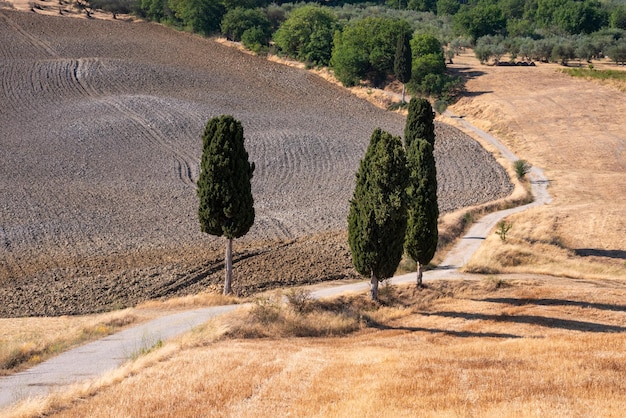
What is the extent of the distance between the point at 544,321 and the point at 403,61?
6412 cm

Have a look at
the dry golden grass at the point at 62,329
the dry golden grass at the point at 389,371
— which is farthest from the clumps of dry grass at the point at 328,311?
the dry golden grass at the point at 62,329

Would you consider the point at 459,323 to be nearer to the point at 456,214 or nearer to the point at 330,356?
the point at 330,356

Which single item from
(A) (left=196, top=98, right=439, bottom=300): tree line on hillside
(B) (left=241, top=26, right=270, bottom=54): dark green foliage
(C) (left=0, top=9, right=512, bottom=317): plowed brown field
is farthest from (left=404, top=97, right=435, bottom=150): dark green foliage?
(B) (left=241, top=26, right=270, bottom=54): dark green foliage

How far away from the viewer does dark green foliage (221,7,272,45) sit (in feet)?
383

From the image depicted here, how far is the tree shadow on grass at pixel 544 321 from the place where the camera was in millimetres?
32844

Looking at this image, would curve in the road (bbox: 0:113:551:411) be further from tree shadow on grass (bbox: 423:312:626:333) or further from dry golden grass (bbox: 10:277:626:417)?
tree shadow on grass (bbox: 423:312:626:333)

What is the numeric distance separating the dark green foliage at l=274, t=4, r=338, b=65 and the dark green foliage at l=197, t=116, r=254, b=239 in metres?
73.7

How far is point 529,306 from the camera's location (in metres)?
36.0

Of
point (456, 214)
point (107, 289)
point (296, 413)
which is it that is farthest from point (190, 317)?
point (456, 214)

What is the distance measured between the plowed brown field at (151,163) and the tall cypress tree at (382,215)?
22.4 feet

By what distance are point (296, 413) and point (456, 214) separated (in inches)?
1365

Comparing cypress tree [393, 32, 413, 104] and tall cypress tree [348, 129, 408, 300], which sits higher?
cypress tree [393, 32, 413, 104]

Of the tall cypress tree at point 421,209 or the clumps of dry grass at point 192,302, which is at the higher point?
the tall cypress tree at point 421,209

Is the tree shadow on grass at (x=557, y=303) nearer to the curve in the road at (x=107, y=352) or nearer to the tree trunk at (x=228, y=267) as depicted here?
the curve in the road at (x=107, y=352)
